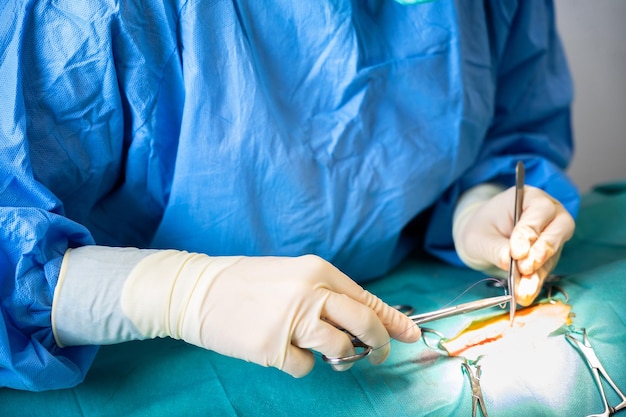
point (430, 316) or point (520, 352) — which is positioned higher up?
point (430, 316)

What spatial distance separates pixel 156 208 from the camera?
1.36m

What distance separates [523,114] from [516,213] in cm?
50

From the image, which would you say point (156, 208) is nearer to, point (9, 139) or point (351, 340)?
point (9, 139)

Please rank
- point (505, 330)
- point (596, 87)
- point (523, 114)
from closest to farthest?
point (505, 330) < point (523, 114) < point (596, 87)

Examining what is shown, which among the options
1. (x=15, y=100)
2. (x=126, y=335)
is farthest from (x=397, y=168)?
(x=15, y=100)

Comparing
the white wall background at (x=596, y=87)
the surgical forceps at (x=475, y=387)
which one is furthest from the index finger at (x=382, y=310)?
the white wall background at (x=596, y=87)

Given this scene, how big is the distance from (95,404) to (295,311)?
0.42 metres

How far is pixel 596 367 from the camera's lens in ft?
3.78

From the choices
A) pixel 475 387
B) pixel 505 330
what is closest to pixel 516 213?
pixel 505 330

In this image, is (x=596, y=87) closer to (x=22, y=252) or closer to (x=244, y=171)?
(x=244, y=171)

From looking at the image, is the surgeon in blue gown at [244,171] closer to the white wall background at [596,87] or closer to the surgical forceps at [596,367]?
the surgical forceps at [596,367]

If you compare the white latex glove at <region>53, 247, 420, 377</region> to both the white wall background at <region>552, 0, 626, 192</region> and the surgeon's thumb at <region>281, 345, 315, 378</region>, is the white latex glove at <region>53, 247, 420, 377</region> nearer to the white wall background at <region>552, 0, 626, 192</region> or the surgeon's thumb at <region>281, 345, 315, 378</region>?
the surgeon's thumb at <region>281, 345, 315, 378</region>

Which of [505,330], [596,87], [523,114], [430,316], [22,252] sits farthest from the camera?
[596,87]

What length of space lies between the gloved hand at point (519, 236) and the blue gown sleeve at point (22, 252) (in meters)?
0.84
